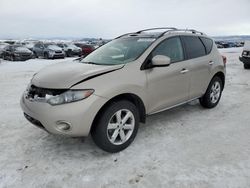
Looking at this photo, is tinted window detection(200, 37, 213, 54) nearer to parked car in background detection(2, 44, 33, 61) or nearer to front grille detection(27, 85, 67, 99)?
front grille detection(27, 85, 67, 99)

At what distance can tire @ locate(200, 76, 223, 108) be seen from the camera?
5.02 m

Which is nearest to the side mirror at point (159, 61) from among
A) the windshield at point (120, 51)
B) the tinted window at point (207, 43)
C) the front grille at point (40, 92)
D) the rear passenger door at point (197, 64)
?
the windshield at point (120, 51)

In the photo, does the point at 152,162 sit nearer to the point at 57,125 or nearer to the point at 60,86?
the point at 57,125

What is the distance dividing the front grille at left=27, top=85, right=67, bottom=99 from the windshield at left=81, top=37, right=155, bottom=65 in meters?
1.03

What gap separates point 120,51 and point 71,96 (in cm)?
150

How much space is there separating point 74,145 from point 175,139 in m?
1.54

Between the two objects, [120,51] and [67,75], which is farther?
[120,51]

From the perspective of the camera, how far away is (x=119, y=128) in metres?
3.30

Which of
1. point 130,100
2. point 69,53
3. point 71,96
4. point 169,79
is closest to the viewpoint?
point 71,96

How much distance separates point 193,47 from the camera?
457cm

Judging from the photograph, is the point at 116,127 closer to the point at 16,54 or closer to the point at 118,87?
the point at 118,87

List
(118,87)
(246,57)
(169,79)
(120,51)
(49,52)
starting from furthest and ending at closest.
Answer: (49,52), (246,57), (120,51), (169,79), (118,87)

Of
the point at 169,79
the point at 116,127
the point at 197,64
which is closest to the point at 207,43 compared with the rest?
the point at 197,64

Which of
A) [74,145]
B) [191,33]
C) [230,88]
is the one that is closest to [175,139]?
[74,145]
